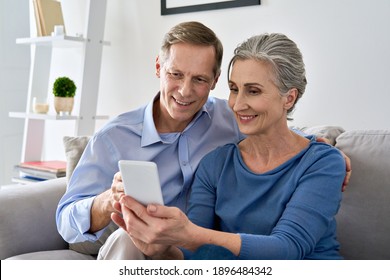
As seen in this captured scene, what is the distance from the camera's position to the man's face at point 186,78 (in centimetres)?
152

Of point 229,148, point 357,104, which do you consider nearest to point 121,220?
point 229,148

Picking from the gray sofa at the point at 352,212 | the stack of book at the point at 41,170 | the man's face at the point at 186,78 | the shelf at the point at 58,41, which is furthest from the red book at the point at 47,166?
the man's face at the point at 186,78

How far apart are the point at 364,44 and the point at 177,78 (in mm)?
935

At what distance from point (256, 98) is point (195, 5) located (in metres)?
1.27

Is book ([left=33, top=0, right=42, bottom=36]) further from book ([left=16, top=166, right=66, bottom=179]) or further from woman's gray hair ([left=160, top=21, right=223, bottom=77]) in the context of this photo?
woman's gray hair ([left=160, top=21, right=223, bottom=77])

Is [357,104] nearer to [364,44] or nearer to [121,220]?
[364,44]

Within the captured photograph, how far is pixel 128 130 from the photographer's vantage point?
1621 mm

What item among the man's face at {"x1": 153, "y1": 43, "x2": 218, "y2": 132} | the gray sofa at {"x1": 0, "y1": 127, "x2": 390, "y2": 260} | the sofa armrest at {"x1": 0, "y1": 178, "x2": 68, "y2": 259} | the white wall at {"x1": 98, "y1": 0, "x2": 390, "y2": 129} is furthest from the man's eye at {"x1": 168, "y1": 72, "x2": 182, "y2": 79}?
the white wall at {"x1": 98, "y1": 0, "x2": 390, "y2": 129}

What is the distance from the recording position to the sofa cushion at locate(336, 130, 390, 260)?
1.59 m

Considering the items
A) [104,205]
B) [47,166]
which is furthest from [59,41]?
[104,205]

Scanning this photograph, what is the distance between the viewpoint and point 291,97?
1.45 metres

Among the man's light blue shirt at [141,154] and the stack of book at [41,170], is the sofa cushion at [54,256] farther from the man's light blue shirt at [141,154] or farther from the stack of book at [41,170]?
the stack of book at [41,170]

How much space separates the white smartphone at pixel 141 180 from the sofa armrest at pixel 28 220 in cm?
84

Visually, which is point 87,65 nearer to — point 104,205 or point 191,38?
point 191,38
